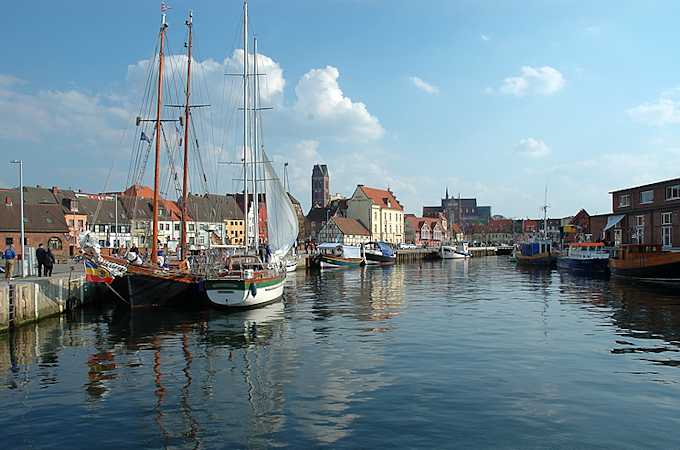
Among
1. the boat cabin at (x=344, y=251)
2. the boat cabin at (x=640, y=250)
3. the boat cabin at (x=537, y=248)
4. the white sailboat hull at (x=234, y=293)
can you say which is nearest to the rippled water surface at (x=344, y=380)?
the white sailboat hull at (x=234, y=293)

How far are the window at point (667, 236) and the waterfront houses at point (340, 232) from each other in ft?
275

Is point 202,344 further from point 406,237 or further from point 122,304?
point 406,237

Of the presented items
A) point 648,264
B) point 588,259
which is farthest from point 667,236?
point 648,264

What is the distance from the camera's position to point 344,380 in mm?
17484

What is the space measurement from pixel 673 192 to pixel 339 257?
1692 inches

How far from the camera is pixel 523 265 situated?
91688 millimetres

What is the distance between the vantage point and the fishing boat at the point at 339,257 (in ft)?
275

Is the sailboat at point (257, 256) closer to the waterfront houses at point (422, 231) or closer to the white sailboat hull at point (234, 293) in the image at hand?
the white sailboat hull at point (234, 293)

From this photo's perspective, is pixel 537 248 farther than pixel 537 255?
Yes

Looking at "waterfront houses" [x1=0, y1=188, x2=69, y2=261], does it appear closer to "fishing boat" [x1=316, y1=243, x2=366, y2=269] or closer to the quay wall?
"fishing boat" [x1=316, y1=243, x2=366, y2=269]

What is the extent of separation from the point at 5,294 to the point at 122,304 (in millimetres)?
12070

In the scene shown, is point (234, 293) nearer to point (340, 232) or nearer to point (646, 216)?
point (646, 216)

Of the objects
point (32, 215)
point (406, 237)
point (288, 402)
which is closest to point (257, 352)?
point (288, 402)

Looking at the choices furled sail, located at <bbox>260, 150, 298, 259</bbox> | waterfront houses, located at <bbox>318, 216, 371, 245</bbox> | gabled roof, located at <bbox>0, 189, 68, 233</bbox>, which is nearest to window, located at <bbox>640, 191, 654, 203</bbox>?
furled sail, located at <bbox>260, 150, 298, 259</bbox>
